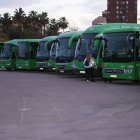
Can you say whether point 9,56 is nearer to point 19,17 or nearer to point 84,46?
point 84,46

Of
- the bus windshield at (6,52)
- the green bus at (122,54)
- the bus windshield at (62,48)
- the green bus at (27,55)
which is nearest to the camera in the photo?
the green bus at (122,54)

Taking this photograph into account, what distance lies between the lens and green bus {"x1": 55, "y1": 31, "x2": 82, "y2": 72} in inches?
1337

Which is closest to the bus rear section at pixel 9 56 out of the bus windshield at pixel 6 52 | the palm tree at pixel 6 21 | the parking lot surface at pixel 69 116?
the bus windshield at pixel 6 52

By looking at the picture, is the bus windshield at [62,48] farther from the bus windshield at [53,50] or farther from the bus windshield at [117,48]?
the bus windshield at [117,48]

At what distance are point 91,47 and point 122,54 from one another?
4419mm

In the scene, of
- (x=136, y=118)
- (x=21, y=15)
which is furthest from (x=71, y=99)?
(x=21, y=15)

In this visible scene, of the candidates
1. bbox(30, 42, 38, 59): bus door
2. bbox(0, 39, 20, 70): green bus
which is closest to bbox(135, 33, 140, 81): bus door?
bbox(30, 42, 38, 59): bus door

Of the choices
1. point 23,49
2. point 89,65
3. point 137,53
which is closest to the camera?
point 137,53

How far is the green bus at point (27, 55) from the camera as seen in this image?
45.0 m

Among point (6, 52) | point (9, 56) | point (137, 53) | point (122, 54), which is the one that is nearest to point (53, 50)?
point (9, 56)

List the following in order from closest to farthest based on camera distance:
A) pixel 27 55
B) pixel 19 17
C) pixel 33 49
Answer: pixel 27 55, pixel 33 49, pixel 19 17

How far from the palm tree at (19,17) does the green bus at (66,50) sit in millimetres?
99379

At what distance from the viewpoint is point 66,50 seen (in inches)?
1399

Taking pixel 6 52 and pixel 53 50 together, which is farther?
pixel 6 52
